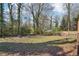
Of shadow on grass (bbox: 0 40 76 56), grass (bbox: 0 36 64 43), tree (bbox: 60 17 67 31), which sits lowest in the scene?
shadow on grass (bbox: 0 40 76 56)

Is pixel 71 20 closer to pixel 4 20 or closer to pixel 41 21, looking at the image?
pixel 41 21

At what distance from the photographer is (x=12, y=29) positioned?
2971 millimetres

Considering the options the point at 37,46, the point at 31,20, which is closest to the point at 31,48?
the point at 37,46

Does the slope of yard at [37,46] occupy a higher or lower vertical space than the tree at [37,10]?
lower

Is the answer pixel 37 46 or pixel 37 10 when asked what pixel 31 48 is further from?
pixel 37 10

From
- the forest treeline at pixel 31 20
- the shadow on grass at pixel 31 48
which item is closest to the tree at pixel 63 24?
the forest treeline at pixel 31 20

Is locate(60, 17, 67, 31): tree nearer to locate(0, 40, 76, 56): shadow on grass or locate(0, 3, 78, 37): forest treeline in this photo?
locate(0, 3, 78, 37): forest treeline

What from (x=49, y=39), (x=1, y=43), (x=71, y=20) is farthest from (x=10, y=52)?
(x=71, y=20)

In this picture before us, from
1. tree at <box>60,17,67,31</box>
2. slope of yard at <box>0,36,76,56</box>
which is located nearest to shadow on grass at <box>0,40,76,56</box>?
slope of yard at <box>0,36,76,56</box>

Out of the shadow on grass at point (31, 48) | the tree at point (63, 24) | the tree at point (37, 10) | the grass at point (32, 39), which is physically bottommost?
the shadow on grass at point (31, 48)

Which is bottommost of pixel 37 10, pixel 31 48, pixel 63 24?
pixel 31 48

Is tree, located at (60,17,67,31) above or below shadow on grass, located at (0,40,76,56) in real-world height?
above

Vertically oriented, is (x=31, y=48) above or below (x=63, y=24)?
Result: below

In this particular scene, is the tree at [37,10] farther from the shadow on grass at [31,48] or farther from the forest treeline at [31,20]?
the shadow on grass at [31,48]
